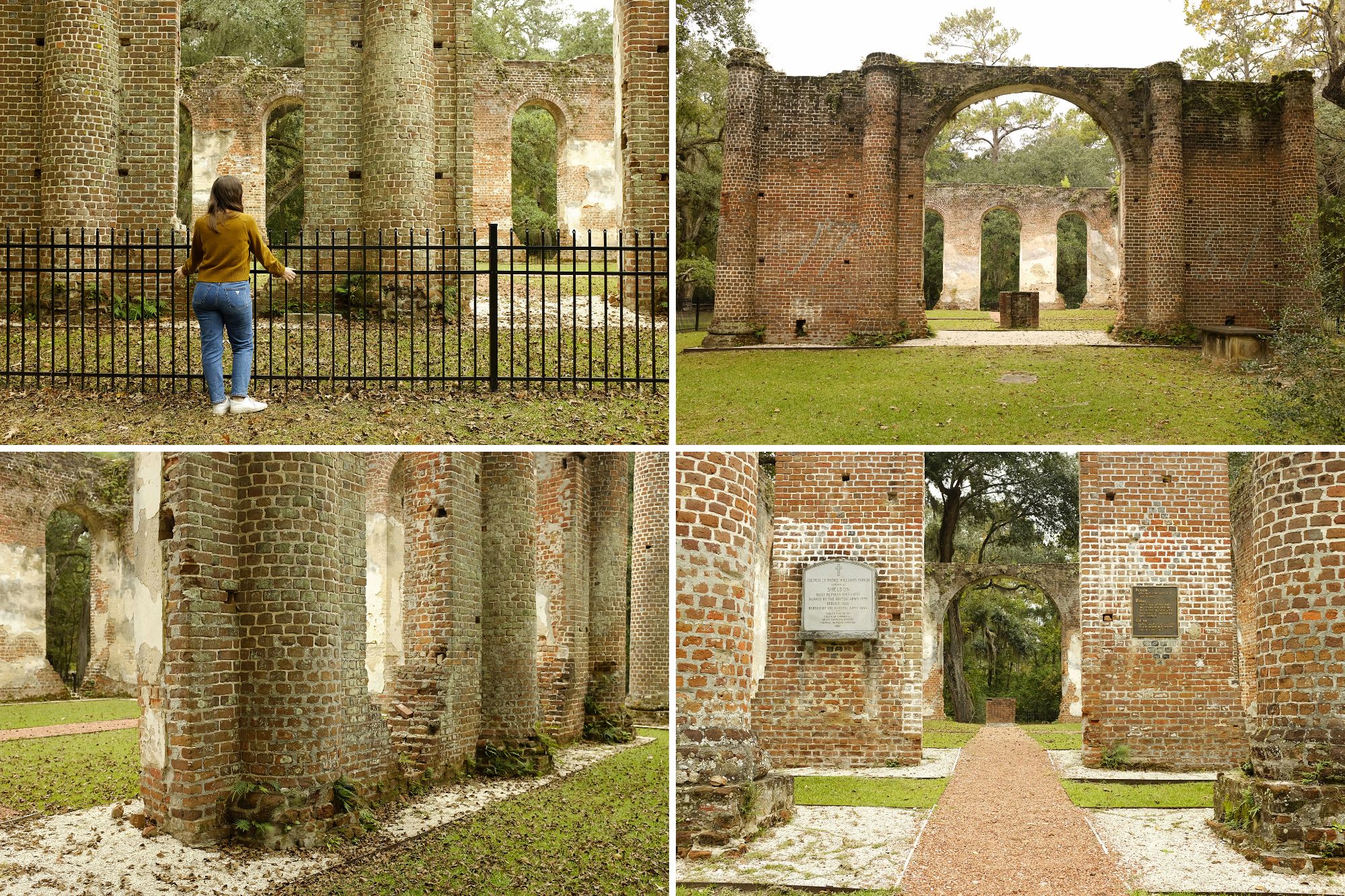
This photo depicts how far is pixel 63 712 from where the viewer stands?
50.7 feet

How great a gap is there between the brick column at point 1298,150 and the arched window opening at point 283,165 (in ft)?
70.0

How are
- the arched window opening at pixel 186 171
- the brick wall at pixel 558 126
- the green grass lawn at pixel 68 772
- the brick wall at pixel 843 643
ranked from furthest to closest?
the brick wall at pixel 558 126 < the arched window opening at pixel 186 171 < the brick wall at pixel 843 643 < the green grass lawn at pixel 68 772

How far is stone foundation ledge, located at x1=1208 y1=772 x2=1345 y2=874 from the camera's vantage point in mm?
6699

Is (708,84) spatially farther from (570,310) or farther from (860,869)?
(860,869)

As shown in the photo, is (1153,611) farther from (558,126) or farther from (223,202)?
(558,126)

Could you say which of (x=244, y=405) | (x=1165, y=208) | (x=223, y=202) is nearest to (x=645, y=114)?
(x=223, y=202)

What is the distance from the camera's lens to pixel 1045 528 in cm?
3250

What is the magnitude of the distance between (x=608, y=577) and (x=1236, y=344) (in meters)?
11.0

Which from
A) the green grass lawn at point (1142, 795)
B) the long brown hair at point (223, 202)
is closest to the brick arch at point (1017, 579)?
the green grass lawn at point (1142, 795)

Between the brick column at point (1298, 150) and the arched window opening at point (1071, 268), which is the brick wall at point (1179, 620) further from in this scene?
the arched window opening at point (1071, 268)

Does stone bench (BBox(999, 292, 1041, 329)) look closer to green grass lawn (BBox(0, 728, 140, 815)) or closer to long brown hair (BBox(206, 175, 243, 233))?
long brown hair (BBox(206, 175, 243, 233))

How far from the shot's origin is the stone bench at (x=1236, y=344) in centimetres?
1669

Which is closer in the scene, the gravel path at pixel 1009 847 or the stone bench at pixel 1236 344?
the gravel path at pixel 1009 847

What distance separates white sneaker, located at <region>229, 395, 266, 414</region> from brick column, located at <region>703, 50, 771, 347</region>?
38.1ft
